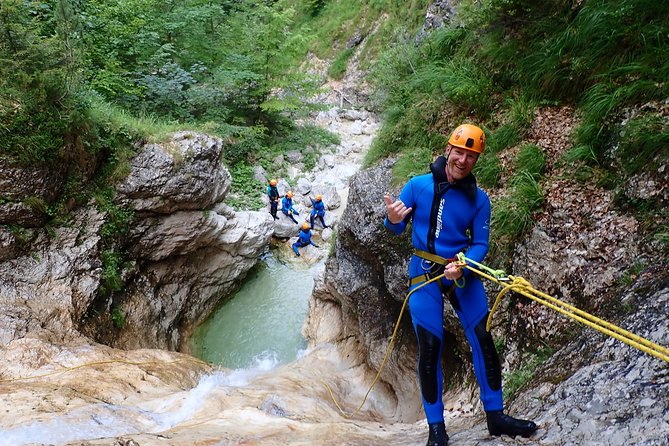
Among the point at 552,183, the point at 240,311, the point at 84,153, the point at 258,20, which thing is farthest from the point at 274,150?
the point at 552,183

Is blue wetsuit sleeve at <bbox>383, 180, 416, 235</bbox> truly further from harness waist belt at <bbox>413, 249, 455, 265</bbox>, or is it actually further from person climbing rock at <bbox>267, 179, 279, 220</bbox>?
person climbing rock at <bbox>267, 179, 279, 220</bbox>

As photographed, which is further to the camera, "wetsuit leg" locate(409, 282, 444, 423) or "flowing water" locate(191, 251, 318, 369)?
"flowing water" locate(191, 251, 318, 369)

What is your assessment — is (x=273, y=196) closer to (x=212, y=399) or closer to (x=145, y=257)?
(x=145, y=257)

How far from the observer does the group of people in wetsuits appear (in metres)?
12.9

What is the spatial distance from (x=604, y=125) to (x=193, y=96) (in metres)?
12.5

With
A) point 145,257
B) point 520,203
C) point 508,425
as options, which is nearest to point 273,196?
point 145,257

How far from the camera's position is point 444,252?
10.3ft

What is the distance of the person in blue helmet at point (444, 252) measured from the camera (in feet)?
9.68

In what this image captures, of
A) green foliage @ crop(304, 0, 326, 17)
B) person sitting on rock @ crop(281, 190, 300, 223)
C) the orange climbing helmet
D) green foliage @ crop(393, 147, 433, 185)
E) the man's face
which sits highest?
green foliage @ crop(304, 0, 326, 17)

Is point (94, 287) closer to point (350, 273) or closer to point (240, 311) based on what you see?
point (240, 311)

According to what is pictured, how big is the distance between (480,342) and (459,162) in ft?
4.42

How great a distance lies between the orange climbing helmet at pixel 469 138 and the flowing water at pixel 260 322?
773 centimetres

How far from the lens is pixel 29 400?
171 inches

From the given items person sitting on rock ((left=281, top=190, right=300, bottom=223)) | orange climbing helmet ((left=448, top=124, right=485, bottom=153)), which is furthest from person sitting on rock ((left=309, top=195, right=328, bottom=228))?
orange climbing helmet ((left=448, top=124, right=485, bottom=153))
